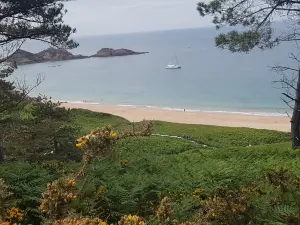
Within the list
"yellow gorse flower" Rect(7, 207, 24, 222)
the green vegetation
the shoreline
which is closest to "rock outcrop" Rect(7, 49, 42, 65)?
the green vegetation

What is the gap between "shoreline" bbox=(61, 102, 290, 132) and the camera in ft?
94.0

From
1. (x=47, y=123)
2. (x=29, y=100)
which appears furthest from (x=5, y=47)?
(x=47, y=123)

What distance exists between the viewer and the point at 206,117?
32250 mm

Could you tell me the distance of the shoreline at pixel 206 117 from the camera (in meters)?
28.6

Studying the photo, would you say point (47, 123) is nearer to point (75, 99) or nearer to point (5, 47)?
point (5, 47)

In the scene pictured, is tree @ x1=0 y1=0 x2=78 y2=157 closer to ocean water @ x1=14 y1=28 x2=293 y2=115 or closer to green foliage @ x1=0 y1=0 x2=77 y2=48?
green foliage @ x1=0 y1=0 x2=77 y2=48

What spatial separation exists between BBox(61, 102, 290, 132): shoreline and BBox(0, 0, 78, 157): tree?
18.6 m

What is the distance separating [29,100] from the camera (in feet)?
37.1

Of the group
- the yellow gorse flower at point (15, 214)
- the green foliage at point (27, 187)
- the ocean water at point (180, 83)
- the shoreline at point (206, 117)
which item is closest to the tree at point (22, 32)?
the green foliage at point (27, 187)

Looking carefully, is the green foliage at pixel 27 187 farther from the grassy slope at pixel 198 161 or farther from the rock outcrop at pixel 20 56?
the rock outcrop at pixel 20 56

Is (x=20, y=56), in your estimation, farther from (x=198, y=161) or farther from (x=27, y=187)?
(x=27, y=187)

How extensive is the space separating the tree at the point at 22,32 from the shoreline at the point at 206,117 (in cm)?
1859

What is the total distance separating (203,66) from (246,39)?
61.5 meters

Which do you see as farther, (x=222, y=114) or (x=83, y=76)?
(x=83, y=76)
